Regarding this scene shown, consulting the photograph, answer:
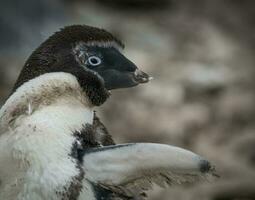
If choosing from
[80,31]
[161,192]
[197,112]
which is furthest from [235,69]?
[80,31]

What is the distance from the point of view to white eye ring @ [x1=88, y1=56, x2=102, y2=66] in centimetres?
214

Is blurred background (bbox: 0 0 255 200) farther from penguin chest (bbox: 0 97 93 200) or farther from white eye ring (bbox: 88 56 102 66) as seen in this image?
penguin chest (bbox: 0 97 93 200)

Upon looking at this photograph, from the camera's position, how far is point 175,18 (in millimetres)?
7215

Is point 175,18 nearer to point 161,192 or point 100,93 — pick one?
point 161,192

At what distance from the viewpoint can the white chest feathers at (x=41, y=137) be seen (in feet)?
6.22

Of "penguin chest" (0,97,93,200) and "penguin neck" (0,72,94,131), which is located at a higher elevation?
"penguin neck" (0,72,94,131)

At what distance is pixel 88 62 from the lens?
2.14 m

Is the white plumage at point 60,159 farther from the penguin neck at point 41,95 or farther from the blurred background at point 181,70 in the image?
the blurred background at point 181,70

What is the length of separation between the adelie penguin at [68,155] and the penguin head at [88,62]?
14 millimetres

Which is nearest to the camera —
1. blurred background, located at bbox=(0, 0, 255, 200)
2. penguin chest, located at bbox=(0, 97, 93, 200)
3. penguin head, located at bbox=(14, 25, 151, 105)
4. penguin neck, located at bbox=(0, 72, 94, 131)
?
penguin chest, located at bbox=(0, 97, 93, 200)

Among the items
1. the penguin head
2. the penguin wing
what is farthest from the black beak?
the penguin wing

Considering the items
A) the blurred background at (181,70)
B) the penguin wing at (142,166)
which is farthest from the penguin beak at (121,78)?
the blurred background at (181,70)

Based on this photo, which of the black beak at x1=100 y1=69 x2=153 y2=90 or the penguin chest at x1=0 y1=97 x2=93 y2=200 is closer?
the penguin chest at x1=0 y1=97 x2=93 y2=200

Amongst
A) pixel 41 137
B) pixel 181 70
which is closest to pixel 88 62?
→ pixel 41 137
